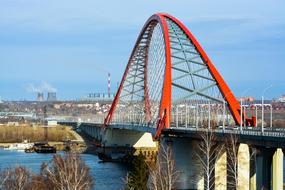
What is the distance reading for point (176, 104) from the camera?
66188 millimetres

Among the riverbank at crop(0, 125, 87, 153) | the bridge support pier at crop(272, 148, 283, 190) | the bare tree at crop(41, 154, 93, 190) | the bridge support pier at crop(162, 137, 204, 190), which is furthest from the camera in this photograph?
the riverbank at crop(0, 125, 87, 153)

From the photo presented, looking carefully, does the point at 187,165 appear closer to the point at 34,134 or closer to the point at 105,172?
the point at 105,172

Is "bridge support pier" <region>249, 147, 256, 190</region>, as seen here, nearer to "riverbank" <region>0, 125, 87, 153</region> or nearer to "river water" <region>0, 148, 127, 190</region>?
"river water" <region>0, 148, 127, 190</region>

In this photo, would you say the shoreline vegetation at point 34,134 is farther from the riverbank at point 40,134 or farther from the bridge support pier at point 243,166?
the bridge support pier at point 243,166

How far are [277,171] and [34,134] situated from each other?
113373 millimetres

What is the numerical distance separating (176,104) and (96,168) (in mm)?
18442

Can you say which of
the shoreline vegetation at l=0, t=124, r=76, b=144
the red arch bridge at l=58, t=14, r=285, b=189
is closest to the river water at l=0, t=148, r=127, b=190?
the red arch bridge at l=58, t=14, r=285, b=189

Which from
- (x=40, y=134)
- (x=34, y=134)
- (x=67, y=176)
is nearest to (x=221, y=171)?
(x=67, y=176)

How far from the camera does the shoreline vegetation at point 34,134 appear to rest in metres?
143

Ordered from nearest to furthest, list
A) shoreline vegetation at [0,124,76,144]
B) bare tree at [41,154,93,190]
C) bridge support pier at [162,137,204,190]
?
bare tree at [41,154,93,190] → bridge support pier at [162,137,204,190] → shoreline vegetation at [0,124,76,144]

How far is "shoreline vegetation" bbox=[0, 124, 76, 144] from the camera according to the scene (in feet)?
469

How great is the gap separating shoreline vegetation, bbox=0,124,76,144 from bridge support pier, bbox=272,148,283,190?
100 metres

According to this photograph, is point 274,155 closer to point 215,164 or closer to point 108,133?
point 215,164

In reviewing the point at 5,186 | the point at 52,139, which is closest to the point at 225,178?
the point at 5,186
